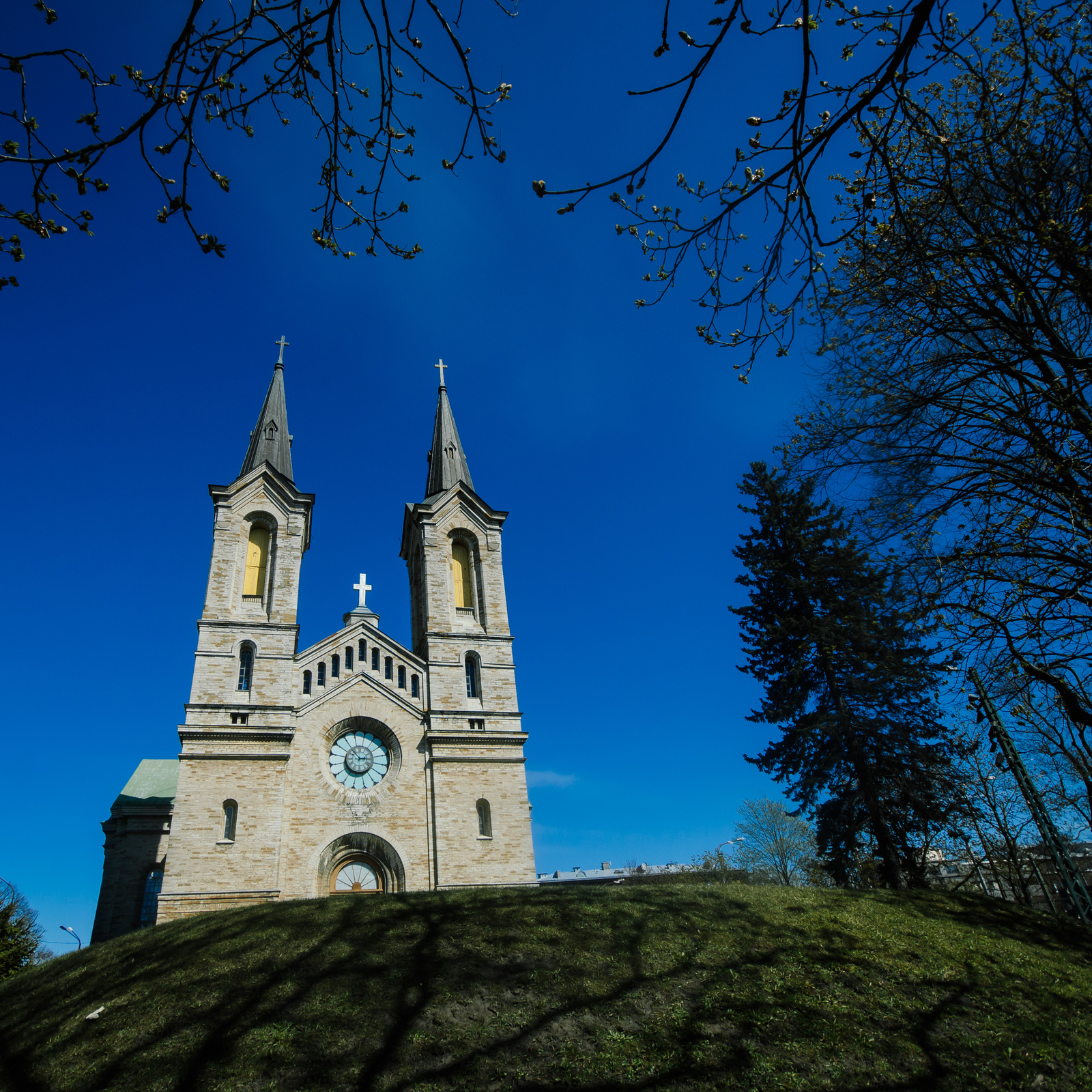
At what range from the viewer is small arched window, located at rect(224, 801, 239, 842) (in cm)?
2012

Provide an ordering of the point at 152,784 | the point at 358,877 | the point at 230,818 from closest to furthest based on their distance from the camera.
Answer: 1. the point at 230,818
2. the point at 358,877
3. the point at 152,784

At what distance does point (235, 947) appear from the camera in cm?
1216

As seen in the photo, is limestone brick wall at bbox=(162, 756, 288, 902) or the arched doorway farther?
the arched doorway

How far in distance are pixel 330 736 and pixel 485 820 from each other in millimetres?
5270

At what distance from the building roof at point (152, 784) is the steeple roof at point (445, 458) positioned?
15.3 metres

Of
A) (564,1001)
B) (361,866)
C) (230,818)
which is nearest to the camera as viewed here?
(564,1001)

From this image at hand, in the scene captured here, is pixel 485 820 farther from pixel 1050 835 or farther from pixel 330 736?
pixel 1050 835

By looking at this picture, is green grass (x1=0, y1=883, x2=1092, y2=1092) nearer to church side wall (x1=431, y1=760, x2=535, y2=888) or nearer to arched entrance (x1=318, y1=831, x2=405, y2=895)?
arched entrance (x1=318, y1=831, x2=405, y2=895)

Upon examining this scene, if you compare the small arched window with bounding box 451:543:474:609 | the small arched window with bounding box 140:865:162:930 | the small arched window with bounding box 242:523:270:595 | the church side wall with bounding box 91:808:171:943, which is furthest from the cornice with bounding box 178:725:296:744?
the small arched window with bounding box 140:865:162:930

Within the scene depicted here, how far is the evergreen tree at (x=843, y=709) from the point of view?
758 inches

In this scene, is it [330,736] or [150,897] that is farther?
[150,897]

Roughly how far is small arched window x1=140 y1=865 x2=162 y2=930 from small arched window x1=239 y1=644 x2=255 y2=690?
30.0 ft

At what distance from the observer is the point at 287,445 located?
28.5 meters

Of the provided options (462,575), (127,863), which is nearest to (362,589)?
(462,575)
